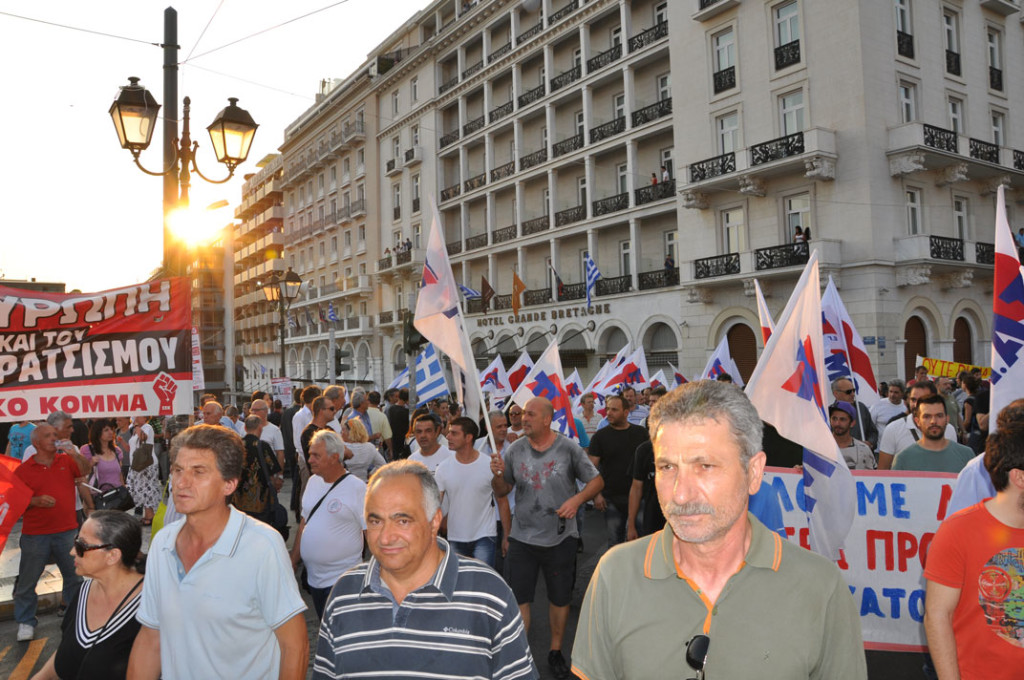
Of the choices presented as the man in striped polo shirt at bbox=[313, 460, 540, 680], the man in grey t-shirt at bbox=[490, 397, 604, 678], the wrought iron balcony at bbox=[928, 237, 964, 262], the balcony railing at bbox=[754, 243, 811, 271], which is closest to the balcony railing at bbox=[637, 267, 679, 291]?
the balcony railing at bbox=[754, 243, 811, 271]

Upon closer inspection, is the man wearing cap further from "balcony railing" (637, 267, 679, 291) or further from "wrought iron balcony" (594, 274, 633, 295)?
"wrought iron balcony" (594, 274, 633, 295)

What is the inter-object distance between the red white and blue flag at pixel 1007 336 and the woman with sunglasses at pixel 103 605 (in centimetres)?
445

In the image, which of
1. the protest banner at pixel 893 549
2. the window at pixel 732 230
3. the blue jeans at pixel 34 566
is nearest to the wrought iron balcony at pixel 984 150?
the window at pixel 732 230

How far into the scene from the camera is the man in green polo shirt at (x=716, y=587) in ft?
6.16

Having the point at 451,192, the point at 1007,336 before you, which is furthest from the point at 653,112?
the point at 1007,336

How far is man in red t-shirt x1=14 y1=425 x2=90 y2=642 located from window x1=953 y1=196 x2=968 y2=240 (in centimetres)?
2549

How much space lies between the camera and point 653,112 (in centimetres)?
2833

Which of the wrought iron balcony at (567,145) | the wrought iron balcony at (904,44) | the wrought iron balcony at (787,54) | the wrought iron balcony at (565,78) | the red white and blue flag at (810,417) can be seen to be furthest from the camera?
the wrought iron balcony at (565,78)

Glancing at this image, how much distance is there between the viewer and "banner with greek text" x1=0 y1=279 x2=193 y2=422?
17.3 feet

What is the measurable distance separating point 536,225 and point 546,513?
29.6 meters

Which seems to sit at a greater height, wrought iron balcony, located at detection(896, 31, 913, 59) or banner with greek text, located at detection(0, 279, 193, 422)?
wrought iron balcony, located at detection(896, 31, 913, 59)

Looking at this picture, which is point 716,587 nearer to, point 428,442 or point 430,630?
point 430,630

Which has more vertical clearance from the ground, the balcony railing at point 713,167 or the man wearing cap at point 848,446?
the balcony railing at point 713,167

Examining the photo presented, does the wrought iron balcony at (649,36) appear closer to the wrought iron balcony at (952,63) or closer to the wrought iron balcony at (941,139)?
the wrought iron balcony at (952,63)
